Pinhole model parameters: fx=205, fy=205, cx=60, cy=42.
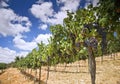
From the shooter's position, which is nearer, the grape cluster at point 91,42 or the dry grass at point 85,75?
the grape cluster at point 91,42

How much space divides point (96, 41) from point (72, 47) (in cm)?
403

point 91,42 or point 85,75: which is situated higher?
point 91,42

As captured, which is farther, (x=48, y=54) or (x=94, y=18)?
(x=48, y=54)

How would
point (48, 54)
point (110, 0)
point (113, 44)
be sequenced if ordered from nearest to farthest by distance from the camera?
point (110, 0)
point (48, 54)
point (113, 44)

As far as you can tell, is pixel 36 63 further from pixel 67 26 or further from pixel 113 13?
pixel 113 13

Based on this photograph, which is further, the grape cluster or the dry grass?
the dry grass

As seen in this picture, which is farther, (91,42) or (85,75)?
(85,75)

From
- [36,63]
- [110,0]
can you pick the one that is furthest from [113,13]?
[36,63]

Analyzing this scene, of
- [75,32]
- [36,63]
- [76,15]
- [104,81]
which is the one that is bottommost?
[104,81]

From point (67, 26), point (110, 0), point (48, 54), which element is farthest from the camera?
point (48, 54)

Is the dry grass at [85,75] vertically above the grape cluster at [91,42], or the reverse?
the grape cluster at [91,42]

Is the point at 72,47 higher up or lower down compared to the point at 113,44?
lower down

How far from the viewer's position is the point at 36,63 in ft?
182

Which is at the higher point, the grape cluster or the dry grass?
the grape cluster
